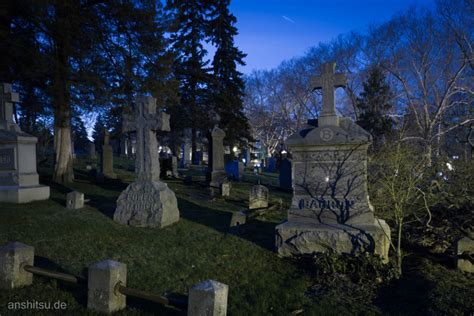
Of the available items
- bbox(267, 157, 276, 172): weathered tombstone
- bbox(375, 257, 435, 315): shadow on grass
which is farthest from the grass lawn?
bbox(267, 157, 276, 172): weathered tombstone

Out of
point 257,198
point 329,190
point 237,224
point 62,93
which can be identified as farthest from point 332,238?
point 62,93

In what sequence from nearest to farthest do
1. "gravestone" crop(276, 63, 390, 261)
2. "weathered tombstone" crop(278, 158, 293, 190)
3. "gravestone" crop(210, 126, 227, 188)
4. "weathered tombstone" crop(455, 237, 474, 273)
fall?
"weathered tombstone" crop(455, 237, 474, 273) → "gravestone" crop(276, 63, 390, 261) → "weathered tombstone" crop(278, 158, 293, 190) → "gravestone" crop(210, 126, 227, 188)

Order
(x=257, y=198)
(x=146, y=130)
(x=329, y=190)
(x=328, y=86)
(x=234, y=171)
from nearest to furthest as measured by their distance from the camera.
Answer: (x=329, y=190)
(x=328, y=86)
(x=146, y=130)
(x=257, y=198)
(x=234, y=171)

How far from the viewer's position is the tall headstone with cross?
25.0 ft

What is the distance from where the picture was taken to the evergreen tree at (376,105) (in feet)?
83.1

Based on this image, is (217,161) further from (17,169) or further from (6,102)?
(6,102)

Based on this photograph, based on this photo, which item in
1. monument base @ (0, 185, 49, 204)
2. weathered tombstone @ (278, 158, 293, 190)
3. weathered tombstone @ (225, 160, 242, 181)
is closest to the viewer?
monument base @ (0, 185, 49, 204)

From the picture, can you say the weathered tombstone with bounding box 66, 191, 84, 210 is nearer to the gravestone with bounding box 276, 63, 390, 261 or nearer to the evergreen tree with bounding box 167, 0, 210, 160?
the gravestone with bounding box 276, 63, 390, 261

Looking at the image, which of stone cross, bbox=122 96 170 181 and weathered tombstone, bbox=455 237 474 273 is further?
stone cross, bbox=122 96 170 181

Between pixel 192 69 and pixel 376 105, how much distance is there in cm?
1566

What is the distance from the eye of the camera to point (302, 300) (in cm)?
389

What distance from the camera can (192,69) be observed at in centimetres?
2892

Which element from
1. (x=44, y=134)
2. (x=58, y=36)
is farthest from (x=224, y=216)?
(x=44, y=134)

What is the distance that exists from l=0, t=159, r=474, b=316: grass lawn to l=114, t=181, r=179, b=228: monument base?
11.2 inches
